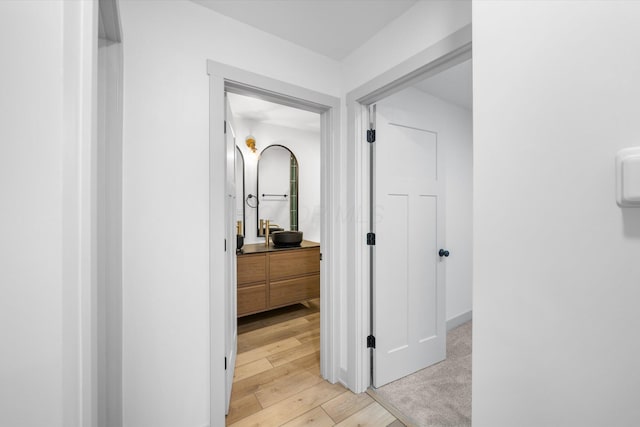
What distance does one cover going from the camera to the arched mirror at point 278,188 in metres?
3.58

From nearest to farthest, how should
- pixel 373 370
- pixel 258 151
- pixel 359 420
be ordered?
pixel 359 420 < pixel 373 370 < pixel 258 151

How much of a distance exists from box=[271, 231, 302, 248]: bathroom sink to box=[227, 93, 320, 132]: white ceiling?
4.94 feet

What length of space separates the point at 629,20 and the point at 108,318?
195 centimetres

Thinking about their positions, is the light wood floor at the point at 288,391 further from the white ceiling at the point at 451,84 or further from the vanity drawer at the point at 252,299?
the white ceiling at the point at 451,84

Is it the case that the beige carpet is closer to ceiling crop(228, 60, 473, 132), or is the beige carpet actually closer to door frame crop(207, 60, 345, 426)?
door frame crop(207, 60, 345, 426)

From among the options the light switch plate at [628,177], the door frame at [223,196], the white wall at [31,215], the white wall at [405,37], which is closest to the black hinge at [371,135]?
the door frame at [223,196]

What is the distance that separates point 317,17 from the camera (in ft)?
4.97

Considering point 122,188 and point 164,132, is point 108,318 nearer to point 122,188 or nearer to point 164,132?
point 122,188

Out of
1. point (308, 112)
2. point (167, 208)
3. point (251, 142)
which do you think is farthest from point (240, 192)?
point (167, 208)

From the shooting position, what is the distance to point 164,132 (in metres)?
1.32

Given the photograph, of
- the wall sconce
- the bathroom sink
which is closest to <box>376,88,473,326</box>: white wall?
the bathroom sink

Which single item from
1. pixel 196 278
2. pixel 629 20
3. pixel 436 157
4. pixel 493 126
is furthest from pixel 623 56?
pixel 196 278

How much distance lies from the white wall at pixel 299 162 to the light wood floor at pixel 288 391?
1.50 m

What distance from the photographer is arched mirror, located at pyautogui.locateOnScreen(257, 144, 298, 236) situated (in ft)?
11.7
